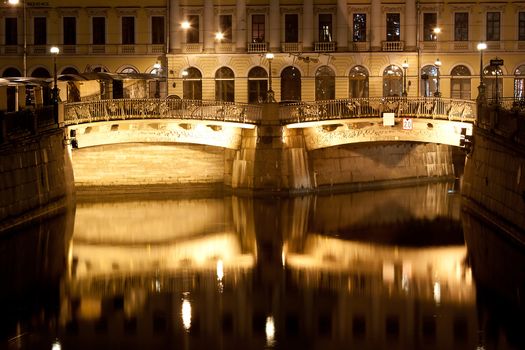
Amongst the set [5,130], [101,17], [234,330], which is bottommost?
[234,330]

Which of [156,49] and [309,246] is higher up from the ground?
[156,49]

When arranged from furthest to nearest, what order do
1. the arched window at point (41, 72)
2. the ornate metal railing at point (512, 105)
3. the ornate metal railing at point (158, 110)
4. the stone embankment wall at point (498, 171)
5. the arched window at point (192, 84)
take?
1. the arched window at point (41, 72)
2. the arched window at point (192, 84)
3. the ornate metal railing at point (158, 110)
4. the ornate metal railing at point (512, 105)
5. the stone embankment wall at point (498, 171)

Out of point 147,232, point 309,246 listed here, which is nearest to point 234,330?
point 309,246

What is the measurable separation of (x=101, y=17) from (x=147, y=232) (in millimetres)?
28185

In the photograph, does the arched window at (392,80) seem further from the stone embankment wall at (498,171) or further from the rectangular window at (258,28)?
the stone embankment wall at (498,171)

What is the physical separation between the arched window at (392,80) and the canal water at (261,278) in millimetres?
17915

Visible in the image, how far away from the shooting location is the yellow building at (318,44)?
74.2 metres

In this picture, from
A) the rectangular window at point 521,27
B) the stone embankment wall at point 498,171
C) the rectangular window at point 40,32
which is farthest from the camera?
the rectangular window at point 40,32

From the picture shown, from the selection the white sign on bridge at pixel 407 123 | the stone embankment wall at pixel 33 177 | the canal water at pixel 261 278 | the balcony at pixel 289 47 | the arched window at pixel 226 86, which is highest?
the balcony at pixel 289 47

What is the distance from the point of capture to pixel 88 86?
6431cm

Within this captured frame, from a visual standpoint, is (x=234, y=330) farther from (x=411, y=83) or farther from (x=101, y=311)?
(x=411, y=83)

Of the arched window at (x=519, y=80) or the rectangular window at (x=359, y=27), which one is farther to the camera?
the arched window at (x=519, y=80)

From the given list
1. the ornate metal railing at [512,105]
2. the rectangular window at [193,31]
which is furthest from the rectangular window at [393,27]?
the rectangular window at [193,31]

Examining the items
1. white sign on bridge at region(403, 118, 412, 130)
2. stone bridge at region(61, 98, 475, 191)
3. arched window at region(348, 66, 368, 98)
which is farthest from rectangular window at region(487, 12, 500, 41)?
white sign on bridge at region(403, 118, 412, 130)
